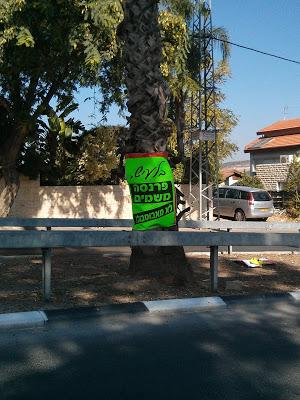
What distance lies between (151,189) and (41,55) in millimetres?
9196

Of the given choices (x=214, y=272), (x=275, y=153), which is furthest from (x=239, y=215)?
(x=214, y=272)

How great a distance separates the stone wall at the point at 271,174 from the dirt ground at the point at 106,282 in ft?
85.5

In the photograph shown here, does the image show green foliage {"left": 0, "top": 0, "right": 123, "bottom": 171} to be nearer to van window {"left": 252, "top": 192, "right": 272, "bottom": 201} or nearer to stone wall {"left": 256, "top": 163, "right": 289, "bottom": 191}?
van window {"left": 252, "top": 192, "right": 272, "bottom": 201}

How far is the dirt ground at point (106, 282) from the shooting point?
6.81 meters

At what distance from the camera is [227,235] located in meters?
7.39

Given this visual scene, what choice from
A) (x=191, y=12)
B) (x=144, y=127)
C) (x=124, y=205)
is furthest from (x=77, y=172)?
(x=144, y=127)

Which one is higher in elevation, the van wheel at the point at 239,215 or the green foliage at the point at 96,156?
the green foliage at the point at 96,156

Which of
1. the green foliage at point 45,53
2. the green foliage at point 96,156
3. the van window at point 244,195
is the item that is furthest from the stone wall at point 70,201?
the van window at point 244,195

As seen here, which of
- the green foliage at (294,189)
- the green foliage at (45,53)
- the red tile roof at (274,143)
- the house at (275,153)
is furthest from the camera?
the red tile roof at (274,143)

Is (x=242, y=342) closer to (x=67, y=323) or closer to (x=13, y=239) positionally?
(x=67, y=323)

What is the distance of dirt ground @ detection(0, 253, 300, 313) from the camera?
6.81m

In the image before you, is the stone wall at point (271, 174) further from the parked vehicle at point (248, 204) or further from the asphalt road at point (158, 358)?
the asphalt road at point (158, 358)

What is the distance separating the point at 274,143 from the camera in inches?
1470

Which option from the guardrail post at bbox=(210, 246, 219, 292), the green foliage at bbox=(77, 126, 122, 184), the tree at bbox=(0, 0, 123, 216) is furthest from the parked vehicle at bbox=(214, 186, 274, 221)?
the guardrail post at bbox=(210, 246, 219, 292)
